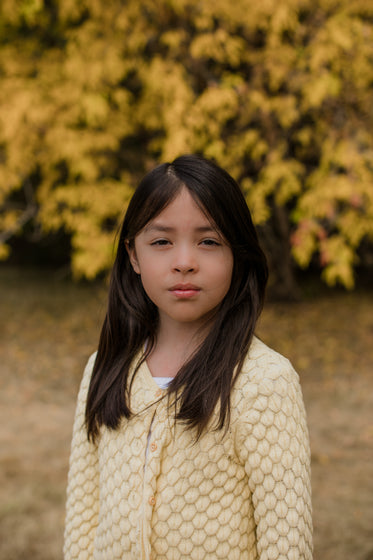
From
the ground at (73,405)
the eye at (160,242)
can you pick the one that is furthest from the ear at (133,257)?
the ground at (73,405)

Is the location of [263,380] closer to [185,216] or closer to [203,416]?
[203,416]

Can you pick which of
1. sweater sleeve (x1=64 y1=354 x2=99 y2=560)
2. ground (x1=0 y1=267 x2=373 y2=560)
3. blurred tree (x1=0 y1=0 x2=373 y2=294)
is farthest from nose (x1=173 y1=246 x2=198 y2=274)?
blurred tree (x1=0 y1=0 x2=373 y2=294)

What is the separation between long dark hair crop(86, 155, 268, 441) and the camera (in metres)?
1.28

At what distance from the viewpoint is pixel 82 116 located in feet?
19.1

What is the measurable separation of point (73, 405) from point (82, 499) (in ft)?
12.3

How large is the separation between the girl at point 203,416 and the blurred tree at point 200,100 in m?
3.87

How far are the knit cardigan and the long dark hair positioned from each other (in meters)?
0.04

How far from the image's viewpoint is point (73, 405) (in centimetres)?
513

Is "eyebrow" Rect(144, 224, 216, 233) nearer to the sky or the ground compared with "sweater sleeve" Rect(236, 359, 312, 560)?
nearer to the sky

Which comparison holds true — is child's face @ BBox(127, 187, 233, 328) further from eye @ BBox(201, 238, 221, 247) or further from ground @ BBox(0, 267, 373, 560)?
ground @ BBox(0, 267, 373, 560)

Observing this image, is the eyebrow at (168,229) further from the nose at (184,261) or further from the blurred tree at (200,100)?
the blurred tree at (200,100)

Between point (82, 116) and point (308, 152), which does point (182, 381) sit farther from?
point (308, 152)

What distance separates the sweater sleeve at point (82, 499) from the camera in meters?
1.48

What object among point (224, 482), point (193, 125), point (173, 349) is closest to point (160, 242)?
point (173, 349)
